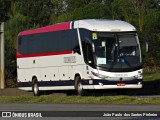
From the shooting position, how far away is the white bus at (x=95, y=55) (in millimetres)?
33062

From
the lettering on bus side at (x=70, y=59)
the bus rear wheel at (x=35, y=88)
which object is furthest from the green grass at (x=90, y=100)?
the bus rear wheel at (x=35, y=88)

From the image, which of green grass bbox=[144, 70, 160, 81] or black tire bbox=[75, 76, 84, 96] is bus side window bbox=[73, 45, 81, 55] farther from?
green grass bbox=[144, 70, 160, 81]

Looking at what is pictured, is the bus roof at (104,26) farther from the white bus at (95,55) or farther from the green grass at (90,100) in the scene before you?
the green grass at (90,100)

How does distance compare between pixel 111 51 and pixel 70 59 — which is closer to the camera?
pixel 111 51

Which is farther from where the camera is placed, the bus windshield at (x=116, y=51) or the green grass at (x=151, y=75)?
the green grass at (x=151, y=75)

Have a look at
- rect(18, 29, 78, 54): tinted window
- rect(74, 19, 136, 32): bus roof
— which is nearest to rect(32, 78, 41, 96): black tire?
rect(18, 29, 78, 54): tinted window

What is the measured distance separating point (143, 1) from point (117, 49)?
4472 cm

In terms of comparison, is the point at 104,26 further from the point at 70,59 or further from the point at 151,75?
the point at 151,75

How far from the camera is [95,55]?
33219mm

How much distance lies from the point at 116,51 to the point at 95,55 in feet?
3.46

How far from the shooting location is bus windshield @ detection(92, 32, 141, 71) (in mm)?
33156

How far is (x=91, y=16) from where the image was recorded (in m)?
71.5

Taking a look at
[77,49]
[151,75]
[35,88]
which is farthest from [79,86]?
[151,75]

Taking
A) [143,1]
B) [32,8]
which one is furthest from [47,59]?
[32,8]
